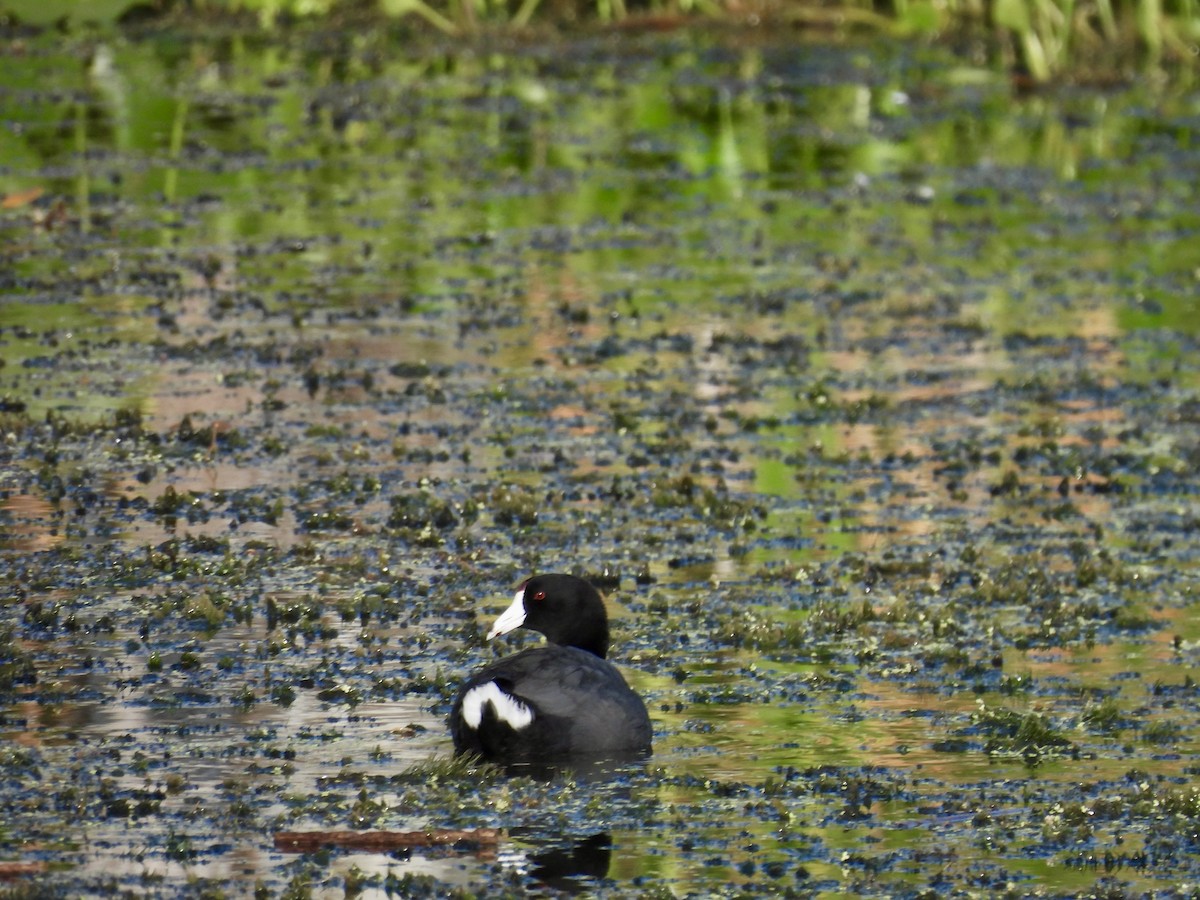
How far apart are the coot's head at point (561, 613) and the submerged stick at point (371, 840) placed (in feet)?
5.14

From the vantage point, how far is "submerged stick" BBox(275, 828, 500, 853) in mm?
7234

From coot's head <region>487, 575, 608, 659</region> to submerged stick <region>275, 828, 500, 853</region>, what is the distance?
1.57 meters

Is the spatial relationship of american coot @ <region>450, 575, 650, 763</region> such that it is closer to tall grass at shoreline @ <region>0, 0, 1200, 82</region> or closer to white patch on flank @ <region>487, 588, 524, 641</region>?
white patch on flank @ <region>487, 588, 524, 641</region>

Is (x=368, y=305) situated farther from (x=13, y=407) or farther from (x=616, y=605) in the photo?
(x=616, y=605)

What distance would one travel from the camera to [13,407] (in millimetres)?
12914

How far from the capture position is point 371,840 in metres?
7.27

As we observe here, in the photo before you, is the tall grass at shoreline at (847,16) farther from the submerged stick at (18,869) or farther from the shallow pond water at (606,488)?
the submerged stick at (18,869)

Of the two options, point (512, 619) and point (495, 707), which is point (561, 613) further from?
point (495, 707)

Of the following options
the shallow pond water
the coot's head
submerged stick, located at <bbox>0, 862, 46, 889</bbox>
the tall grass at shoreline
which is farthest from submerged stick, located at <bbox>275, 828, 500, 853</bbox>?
the tall grass at shoreline

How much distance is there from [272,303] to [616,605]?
6.25 meters

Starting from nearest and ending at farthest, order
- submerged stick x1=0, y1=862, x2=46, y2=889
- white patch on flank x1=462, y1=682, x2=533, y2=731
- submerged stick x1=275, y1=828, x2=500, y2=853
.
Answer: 1. submerged stick x1=0, y1=862, x2=46, y2=889
2. submerged stick x1=275, y1=828, x2=500, y2=853
3. white patch on flank x1=462, y1=682, x2=533, y2=731

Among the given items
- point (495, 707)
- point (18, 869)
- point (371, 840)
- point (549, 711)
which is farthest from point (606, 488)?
point (18, 869)

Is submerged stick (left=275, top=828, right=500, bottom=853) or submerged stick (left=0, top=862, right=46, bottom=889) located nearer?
submerged stick (left=0, top=862, right=46, bottom=889)

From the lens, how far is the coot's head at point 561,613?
886cm
